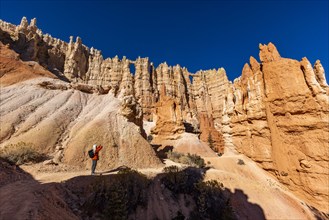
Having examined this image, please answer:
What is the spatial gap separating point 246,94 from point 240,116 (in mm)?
3248

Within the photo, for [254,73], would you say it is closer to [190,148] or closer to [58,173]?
[190,148]

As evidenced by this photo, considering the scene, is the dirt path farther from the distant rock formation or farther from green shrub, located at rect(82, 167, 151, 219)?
the distant rock formation

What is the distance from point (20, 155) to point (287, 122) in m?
24.0

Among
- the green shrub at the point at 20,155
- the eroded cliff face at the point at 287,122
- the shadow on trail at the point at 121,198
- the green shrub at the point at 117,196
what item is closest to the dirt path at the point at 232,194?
the shadow on trail at the point at 121,198

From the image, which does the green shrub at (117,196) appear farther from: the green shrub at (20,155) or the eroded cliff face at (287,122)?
the eroded cliff face at (287,122)

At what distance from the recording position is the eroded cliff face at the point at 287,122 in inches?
740

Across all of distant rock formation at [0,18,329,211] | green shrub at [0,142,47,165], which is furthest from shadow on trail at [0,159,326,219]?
distant rock formation at [0,18,329,211]

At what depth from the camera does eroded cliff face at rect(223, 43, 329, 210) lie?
1880 centimetres

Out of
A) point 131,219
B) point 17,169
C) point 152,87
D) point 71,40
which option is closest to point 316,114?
point 131,219

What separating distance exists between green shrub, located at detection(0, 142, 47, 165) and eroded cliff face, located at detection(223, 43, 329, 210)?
73.5ft

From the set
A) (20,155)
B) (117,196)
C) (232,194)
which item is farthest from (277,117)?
(20,155)

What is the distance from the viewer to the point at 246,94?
2753cm

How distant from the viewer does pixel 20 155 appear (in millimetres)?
11594

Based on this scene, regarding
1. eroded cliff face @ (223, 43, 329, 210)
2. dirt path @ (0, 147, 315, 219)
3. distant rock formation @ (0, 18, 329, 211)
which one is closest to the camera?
dirt path @ (0, 147, 315, 219)
